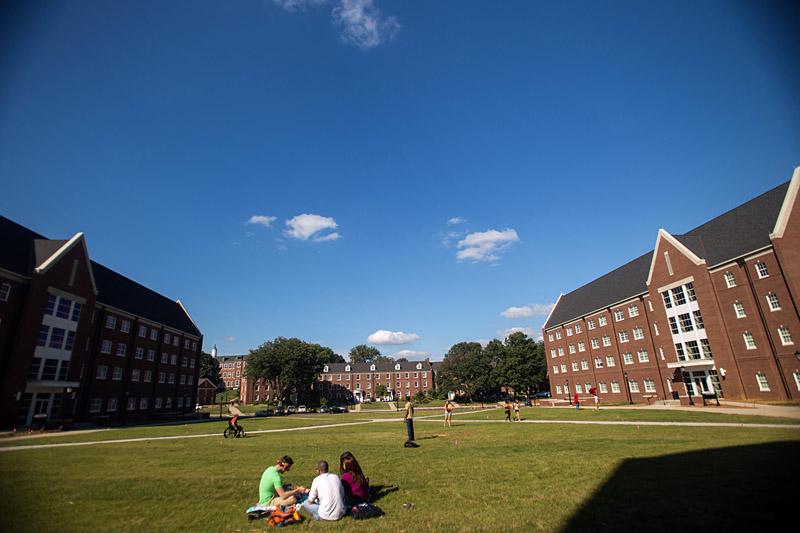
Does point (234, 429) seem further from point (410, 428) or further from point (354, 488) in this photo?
point (354, 488)

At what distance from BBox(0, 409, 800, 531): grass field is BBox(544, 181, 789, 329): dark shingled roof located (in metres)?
25.2

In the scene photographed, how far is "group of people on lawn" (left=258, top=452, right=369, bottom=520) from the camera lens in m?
7.66

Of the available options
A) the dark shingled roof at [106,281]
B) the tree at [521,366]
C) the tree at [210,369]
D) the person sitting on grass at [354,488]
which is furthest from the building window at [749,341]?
the tree at [210,369]

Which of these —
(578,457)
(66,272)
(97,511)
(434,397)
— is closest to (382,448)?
(578,457)

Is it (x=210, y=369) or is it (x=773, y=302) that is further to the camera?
(x=210, y=369)

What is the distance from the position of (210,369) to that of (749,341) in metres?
133

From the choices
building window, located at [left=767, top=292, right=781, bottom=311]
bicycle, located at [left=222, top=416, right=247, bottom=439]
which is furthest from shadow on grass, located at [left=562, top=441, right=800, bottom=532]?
building window, located at [left=767, top=292, right=781, bottom=311]

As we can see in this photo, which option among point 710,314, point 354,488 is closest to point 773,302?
point 710,314

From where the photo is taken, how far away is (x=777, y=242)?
30500 mm

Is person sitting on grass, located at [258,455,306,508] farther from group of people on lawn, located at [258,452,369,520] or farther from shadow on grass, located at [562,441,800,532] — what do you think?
shadow on grass, located at [562,441,800,532]

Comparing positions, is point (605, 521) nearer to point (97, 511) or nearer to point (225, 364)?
point (97, 511)

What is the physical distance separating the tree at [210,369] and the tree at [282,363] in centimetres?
4726

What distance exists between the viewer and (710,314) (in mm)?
36531

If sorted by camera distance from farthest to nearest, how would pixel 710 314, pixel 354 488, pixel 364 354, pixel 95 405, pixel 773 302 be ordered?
pixel 364 354 < pixel 95 405 < pixel 710 314 < pixel 773 302 < pixel 354 488
